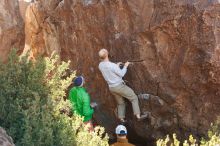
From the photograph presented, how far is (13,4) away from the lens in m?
10.5

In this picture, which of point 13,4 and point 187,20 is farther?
point 13,4

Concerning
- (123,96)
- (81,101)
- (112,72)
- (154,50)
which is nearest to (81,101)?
(81,101)

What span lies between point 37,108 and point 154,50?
11.1ft

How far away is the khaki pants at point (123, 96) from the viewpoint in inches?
335

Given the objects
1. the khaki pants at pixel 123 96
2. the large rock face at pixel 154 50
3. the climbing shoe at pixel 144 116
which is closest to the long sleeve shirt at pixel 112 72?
the khaki pants at pixel 123 96

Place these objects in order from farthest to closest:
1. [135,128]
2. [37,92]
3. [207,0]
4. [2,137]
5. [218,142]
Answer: [135,128] < [207,0] < [37,92] < [218,142] < [2,137]

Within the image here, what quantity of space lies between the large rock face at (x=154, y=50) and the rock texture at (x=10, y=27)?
2.56ft

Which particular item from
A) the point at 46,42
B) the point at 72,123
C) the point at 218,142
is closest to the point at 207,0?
the point at 218,142

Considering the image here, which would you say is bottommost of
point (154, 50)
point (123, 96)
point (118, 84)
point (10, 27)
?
point (123, 96)

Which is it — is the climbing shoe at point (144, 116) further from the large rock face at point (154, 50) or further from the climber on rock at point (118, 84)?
the large rock face at point (154, 50)

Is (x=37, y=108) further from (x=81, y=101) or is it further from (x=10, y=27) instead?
(x=10, y=27)

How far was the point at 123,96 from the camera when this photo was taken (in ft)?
28.7

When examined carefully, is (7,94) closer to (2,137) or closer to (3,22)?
(2,137)

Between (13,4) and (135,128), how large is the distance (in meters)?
4.15
